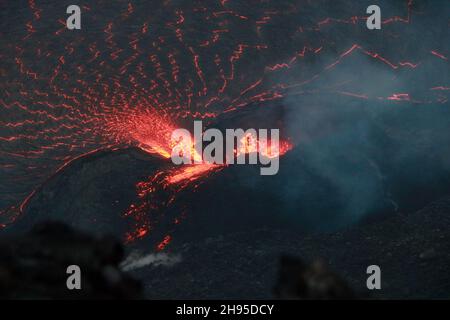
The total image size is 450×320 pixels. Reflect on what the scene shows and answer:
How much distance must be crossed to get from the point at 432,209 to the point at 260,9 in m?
6.54

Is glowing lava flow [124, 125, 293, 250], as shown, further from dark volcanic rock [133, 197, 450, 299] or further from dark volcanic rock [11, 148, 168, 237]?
dark volcanic rock [133, 197, 450, 299]

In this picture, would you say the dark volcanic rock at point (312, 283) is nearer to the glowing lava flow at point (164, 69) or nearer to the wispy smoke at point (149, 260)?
the wispy smoke at point (149, 260)

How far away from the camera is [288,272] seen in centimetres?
424

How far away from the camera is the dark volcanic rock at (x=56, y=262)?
13.5ft

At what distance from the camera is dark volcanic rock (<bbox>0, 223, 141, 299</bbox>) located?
13.5ft

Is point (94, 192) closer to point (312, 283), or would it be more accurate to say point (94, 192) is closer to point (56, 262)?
point (56, 262)

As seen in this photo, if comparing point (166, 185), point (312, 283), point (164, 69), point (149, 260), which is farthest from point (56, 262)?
point (164, 69)

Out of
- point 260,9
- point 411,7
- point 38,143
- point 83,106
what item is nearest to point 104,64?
point 83,106

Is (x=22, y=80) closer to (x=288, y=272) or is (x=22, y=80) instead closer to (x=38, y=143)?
(x=38, y=143)

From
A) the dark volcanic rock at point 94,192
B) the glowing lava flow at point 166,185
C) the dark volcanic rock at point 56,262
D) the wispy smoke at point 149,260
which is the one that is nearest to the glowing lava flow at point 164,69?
the glowing lava flow at point 166,185

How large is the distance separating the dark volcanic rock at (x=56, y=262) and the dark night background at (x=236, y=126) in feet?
12.9

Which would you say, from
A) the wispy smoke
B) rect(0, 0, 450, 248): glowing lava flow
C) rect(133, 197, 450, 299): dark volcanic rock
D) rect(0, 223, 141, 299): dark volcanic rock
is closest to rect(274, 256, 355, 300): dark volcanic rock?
rect(0, 223, 141, 299): dark volcanic rock

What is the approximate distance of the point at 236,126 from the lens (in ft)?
37.9

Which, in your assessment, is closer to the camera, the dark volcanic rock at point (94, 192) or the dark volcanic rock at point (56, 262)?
the dark volcanic rock at point (56, 262)
